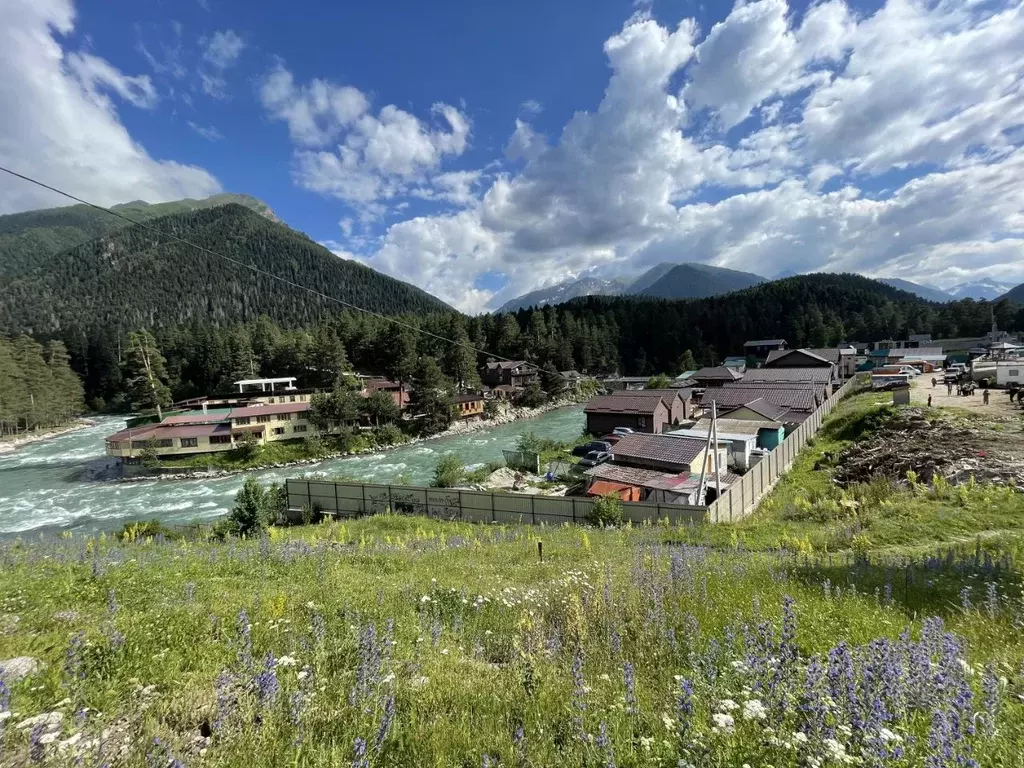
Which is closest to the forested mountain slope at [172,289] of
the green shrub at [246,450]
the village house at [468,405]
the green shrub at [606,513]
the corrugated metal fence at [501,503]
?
the village house at [468,405]

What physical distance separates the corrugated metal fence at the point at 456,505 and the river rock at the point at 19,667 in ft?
44.8

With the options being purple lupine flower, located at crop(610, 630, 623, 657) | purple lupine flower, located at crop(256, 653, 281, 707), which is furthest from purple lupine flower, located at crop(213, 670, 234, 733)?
purple lupine flower, located at crop(610, 630, 623, 657)

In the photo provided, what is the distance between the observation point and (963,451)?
1761 centimetres

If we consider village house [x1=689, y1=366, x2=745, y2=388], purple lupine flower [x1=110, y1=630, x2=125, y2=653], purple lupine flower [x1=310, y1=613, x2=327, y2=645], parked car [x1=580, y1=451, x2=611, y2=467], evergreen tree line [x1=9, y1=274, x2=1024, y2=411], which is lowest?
parked car [x1=580, y1=451, x2=611, y2=467]

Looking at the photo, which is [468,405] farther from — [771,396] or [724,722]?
[724,722]

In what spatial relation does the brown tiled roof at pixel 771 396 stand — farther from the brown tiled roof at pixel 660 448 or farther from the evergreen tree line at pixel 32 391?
the evergreen tree line at pixel 32 391

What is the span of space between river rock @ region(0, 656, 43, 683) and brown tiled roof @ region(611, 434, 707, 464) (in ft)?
66.6

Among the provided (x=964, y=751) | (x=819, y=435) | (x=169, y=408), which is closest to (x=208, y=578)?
(x=964, y=751)

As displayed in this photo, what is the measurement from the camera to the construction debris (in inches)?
590

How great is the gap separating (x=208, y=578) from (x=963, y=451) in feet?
79.5

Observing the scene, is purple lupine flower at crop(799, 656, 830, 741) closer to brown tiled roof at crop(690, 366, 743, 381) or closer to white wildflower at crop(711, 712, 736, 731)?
white wildflower at crop(711, 712, 736, 731)

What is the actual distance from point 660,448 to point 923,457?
384 inches

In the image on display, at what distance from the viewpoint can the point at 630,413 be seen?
3650 centimetres

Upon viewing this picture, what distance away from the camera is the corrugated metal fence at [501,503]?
1480 cm
